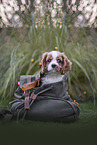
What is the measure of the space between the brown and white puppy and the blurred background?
0.72 meters

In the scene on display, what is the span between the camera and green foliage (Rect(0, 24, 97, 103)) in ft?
5.97

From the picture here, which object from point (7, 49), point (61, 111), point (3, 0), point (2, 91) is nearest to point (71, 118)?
point (61, 111)

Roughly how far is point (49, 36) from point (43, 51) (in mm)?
267

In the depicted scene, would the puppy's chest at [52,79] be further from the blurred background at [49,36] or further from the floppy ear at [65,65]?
the blurred background at [49,36]

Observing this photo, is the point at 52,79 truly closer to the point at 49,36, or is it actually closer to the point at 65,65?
the point at 65,65

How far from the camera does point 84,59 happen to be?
76.6 inches

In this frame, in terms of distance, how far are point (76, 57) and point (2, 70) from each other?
0.87m

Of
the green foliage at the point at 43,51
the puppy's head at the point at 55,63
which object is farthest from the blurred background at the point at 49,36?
the puppy's head at the point at 55,63

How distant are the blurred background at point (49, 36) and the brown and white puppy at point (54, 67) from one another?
72 centimetres

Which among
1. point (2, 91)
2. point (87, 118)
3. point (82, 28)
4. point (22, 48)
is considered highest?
point (82, 28)

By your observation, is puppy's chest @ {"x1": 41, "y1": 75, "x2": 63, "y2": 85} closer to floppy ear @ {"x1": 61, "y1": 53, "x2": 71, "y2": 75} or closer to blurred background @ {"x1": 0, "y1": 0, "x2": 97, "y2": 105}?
floppy ear @ {"x1": 61, "y1": 53, "x2": 71, "y2": 75}

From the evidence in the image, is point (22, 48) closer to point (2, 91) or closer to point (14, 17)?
point (14, 17)

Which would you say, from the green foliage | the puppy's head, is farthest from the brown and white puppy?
the green foliage

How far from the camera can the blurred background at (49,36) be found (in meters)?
1.89
